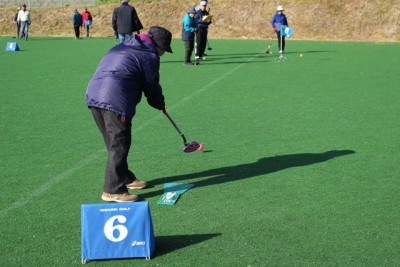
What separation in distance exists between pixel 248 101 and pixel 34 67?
9402 mm

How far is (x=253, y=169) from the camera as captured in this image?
732 centimetres

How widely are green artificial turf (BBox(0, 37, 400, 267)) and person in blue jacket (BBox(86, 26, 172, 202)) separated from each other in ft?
1.19

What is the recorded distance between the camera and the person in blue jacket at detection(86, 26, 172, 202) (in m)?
5.91

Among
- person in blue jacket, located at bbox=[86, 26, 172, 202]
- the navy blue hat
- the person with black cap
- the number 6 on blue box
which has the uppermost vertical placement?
the navy blue hat

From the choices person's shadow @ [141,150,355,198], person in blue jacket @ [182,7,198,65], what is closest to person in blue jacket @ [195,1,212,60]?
person in blue jacket @ [182,7,198,65]

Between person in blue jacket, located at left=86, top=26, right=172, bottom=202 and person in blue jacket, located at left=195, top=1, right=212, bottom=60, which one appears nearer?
person in blue jacket, located at left=86, top=26, right=172, bottom=202

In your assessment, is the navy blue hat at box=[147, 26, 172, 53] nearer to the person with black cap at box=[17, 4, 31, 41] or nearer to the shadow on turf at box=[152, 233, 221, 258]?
the shadow on turf at box=[152, 233, 221, 258]

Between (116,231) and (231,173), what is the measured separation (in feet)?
9.10

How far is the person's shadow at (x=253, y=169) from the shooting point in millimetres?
6882

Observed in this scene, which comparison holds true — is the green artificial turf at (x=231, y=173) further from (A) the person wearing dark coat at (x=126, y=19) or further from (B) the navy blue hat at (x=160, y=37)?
(A) the person wearing dark coat at (x=126, y=19)

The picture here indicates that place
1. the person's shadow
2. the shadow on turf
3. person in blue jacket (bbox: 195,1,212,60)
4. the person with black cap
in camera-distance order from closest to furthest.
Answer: the shadow on turf
the person's shadow
person in blue jacket (bbox: 195,1,212,60)
the person with black cap

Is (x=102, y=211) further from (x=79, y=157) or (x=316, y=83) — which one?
(x=316, y=83)

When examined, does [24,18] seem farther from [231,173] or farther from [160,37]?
[160,37]

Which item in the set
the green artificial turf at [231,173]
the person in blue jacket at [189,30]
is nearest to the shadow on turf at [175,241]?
the green artificial turf at [231,173]
